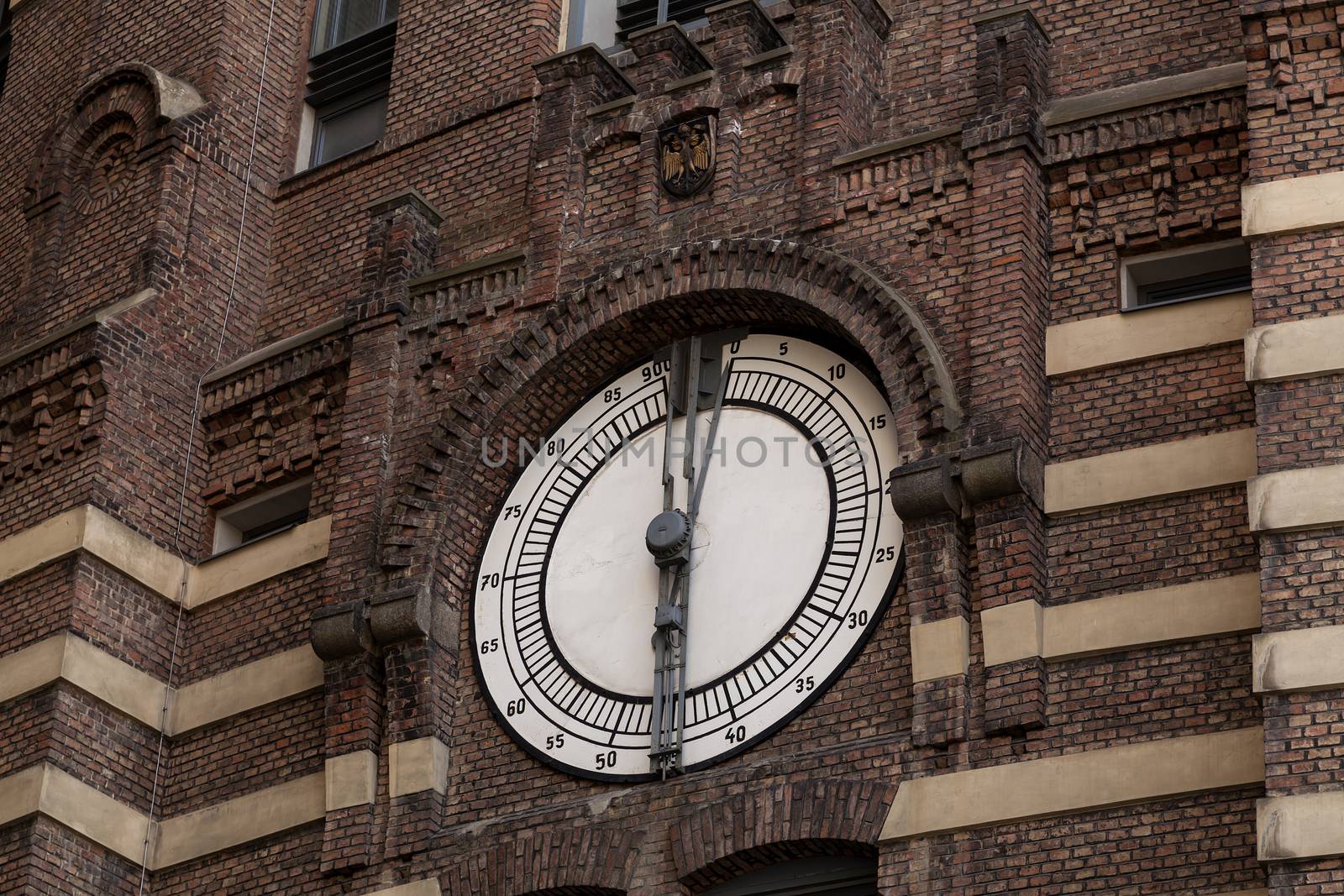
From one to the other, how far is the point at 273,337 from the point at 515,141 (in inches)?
109

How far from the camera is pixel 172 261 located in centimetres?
2284

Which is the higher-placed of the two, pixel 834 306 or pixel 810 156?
pixel 810 156

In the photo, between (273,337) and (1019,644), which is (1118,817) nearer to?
(1019,644)

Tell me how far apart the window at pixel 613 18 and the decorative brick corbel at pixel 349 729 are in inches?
238

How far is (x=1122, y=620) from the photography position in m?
16.9

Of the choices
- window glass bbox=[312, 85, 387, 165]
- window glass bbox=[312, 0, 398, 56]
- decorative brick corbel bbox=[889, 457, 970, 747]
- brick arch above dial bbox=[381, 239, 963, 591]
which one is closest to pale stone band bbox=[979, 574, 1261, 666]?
decorative brick corbel bbox=[889, 457, 970, 747]

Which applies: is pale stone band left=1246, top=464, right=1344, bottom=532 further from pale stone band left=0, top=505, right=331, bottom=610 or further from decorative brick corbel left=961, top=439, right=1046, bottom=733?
pale stone band left=0, top=505, right=331, bottom=610

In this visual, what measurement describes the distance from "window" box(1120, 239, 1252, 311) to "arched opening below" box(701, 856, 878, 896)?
4.19 metres

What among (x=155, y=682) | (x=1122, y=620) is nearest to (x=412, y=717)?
(x=155, y=682)

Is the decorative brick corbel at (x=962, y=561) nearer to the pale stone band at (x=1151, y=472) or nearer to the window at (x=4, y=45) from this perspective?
the pale stone band at (x=1151, y=472)

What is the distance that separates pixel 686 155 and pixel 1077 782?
250 inches

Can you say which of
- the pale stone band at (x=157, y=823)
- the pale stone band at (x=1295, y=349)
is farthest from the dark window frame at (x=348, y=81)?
the pale stone band at (x=1295, y=349)

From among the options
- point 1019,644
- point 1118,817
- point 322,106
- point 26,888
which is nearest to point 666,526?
point 1019,644

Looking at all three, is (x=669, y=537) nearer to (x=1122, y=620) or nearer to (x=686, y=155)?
(x=686, y=155)
